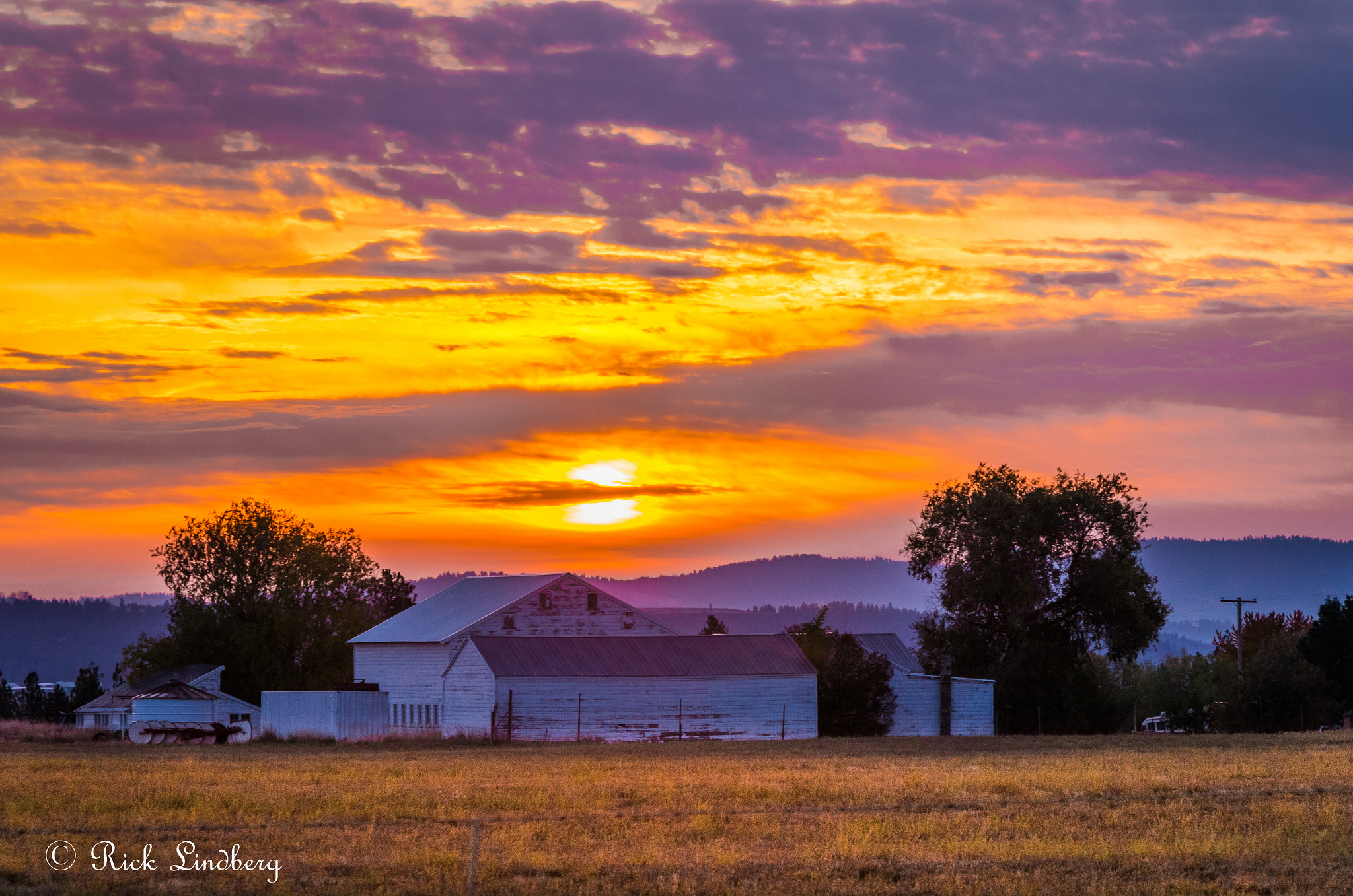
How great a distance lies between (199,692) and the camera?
84688 mm

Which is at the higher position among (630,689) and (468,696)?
(630,689)

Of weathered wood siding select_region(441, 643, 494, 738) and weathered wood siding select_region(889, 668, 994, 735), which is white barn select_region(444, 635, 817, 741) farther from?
weathered wood siding select_region(889, 668, 994, 735)

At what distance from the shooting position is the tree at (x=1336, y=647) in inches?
3120

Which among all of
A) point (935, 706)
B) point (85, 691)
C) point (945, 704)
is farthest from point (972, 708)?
point (85, 691)

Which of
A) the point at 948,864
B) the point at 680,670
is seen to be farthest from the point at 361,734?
the point at 948,864

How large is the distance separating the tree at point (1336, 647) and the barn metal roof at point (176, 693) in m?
63.5

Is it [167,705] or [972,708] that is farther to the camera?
[167,705]

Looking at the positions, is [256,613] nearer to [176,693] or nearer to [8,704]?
[176,693]

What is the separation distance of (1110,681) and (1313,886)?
228 feet

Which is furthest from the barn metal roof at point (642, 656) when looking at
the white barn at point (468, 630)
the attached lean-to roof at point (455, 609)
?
the attached lean-to roof at point (455, 609)

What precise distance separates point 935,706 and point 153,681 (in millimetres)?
50045

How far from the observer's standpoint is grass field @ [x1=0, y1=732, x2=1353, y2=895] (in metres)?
18.2

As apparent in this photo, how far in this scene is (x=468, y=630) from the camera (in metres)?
66.2

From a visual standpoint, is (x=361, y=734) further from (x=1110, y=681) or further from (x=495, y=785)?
(x=1110, y=681)
